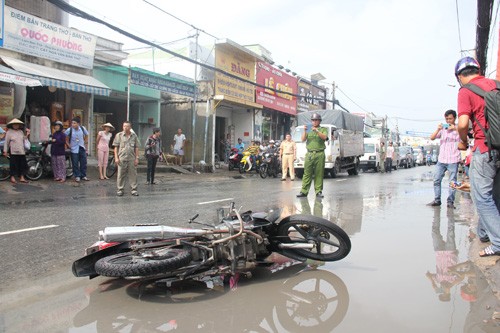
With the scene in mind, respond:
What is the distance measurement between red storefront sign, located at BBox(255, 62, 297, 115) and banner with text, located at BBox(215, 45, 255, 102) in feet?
2.98

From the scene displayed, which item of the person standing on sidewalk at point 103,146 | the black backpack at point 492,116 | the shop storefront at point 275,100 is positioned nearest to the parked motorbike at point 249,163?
the shop storefront at point 275,100

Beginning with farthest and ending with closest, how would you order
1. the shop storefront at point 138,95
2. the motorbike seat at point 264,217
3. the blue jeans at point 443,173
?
1. the shop storefront at point 138,95
2. the blue jeans at point 443,173
3. the motorbike seat at point 264,217

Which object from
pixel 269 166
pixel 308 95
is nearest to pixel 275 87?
pixel 308 95

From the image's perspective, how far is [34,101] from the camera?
14.8 m

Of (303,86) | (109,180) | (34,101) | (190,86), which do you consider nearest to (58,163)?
(109,180)

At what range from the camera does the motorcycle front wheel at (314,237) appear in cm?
397

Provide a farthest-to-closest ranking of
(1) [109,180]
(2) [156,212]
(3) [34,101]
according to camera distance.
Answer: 1. (3) [34,101]
2. (1) [109,180]
3. (2) [156,212]

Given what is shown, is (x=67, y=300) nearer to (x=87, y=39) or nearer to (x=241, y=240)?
(x=241, y=240)

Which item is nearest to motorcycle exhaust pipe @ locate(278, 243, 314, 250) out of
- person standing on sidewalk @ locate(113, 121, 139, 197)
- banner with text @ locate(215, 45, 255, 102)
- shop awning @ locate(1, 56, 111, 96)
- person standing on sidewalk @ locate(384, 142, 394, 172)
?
person standing on sidewalk @ locate(113, 121, 139, 197)

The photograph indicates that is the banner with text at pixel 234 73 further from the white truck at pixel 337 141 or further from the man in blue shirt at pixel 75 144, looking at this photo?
the man in blue shirt at pixel 75 144

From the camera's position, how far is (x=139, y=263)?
10.6ft

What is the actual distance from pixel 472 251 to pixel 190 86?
1446cm

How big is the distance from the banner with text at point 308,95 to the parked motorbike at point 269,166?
12.7 m

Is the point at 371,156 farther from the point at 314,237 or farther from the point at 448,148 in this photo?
the point at 314,237
